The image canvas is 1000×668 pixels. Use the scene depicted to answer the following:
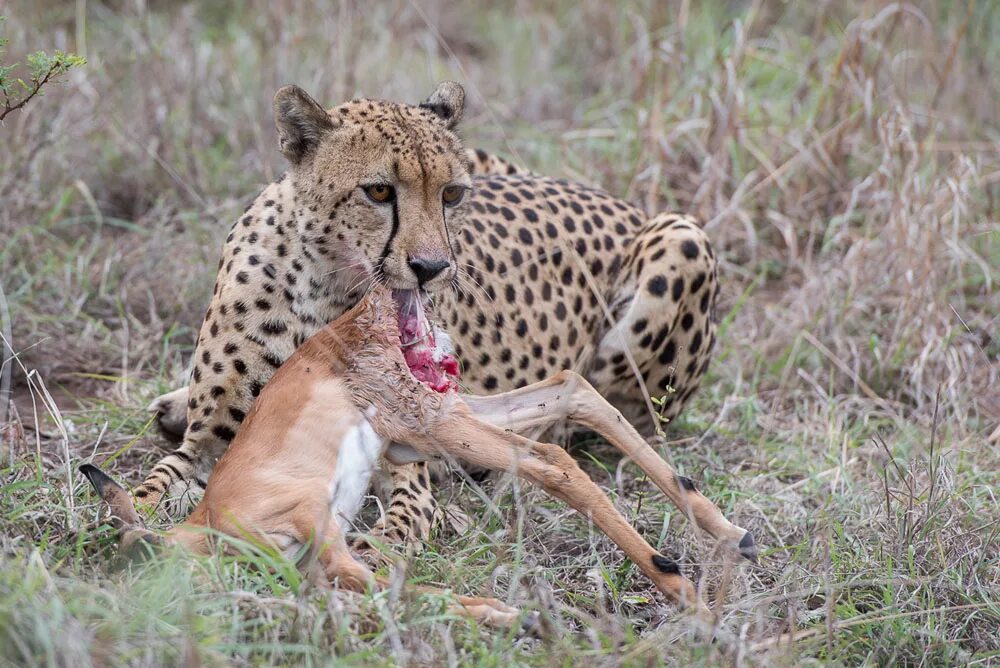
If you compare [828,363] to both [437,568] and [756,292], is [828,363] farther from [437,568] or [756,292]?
[437,568]

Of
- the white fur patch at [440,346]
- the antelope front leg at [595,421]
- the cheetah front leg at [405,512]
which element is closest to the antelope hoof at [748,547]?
the antelope front leg at [595,421]

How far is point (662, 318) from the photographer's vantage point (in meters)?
4.51

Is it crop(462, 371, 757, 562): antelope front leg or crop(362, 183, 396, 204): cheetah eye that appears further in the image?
crop(362, 183, 396, 204): cheetah eye

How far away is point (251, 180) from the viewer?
600 cm

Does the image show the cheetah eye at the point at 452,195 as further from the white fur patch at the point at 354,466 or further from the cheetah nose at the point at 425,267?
the white fur patch at the point at 354,466

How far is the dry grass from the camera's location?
2.76 m

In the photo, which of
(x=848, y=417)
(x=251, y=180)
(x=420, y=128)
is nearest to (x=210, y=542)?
(x=420, y=128)

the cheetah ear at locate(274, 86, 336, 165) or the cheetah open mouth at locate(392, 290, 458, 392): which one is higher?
the cheetah ear at locate(274, 86, 336, 165)

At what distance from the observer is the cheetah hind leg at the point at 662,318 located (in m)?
4.52

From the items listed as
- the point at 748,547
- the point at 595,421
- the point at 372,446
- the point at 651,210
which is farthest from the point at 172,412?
the point at 651,210

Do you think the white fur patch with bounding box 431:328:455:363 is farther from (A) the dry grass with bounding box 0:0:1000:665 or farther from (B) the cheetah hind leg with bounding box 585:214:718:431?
(B) the cheetah hind leg with bounding box 585:214:718:431

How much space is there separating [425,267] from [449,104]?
825 mm

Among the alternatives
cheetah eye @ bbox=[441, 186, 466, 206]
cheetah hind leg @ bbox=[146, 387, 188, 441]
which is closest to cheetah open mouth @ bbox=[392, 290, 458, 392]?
cheetah eye @ bbox=[441, 186, 466, 206]

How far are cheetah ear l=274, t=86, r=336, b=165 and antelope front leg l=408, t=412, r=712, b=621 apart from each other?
0.90 metres
